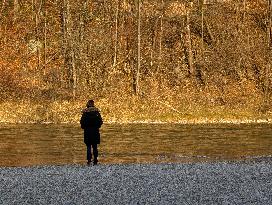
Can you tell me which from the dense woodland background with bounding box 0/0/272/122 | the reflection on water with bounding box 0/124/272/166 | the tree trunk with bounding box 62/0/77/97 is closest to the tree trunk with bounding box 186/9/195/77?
the dense woodland background with bounding box 0/0/272/122

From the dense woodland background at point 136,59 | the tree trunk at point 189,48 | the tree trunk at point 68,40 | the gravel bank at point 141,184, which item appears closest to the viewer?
the gravel bank at point 141,184

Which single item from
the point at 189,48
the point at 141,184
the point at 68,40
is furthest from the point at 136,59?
the point at 141,184

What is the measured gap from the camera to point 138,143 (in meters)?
32.6

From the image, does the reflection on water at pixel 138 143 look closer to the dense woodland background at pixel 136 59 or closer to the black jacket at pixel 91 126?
the black jacket at pixel 91 126

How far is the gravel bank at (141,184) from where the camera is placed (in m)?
14.3

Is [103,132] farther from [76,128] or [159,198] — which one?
[159,198]

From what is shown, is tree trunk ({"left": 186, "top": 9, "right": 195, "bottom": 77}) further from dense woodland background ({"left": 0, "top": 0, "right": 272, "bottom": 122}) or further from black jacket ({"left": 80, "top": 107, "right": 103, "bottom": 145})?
black jacket ({"left": 80, "top": 107, "right": 103, "bottom": 145})

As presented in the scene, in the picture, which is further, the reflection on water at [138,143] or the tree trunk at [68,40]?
the tree trunk at [68,40]

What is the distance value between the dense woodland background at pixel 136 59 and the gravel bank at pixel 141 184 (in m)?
29.6

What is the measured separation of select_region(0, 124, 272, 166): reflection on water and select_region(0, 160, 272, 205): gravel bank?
16.3 ft

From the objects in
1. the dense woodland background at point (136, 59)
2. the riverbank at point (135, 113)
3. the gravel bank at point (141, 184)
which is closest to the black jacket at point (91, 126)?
the gravel bank at point (141, 184)

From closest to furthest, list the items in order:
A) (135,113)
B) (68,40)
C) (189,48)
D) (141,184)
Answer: (141,184) → (135,113) → (68,40) → (189,48)

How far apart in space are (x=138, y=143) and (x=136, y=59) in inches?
1090

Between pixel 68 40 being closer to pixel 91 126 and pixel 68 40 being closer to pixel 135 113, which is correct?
pixel 135 113
